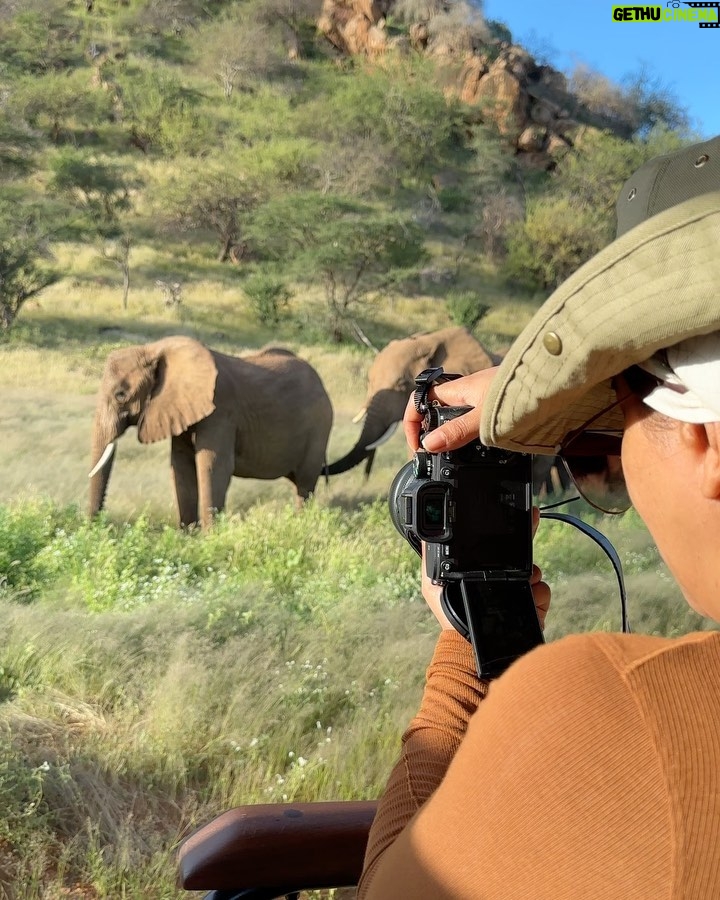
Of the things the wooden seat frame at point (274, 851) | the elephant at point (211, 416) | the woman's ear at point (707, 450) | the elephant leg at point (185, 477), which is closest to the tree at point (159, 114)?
the elephant at point (211, 416)

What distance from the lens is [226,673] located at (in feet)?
6.64

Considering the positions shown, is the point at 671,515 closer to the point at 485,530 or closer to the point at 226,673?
the point at 485,530

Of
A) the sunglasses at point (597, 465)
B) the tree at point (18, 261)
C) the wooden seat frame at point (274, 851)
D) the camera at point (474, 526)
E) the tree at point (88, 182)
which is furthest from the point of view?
the tree at point (88, 182)

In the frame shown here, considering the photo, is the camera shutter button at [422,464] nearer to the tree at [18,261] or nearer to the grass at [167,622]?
the grass at [167,622]

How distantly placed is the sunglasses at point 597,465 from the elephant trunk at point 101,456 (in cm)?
212

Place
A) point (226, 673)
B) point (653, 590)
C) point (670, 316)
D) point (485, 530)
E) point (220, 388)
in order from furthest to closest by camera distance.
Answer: point (220, 388), point (653, 590), point (226, 673), point (485, 530), point (670, 316)

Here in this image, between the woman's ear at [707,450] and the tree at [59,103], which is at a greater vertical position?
the tree at [59,103]

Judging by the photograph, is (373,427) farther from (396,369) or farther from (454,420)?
(454,420)

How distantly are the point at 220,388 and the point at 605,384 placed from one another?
10.6 feet

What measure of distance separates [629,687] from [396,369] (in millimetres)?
3539

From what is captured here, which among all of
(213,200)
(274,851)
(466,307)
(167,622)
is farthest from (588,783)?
(466,307)

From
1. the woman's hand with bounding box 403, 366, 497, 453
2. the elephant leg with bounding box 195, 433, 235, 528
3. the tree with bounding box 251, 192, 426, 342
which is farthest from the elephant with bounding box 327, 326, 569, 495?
the woman's hand with bounding box 403, 366, 497, 453

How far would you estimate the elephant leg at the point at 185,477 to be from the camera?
2.81 metres

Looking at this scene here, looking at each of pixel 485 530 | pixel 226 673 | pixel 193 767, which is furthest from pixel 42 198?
pixel 485 530
